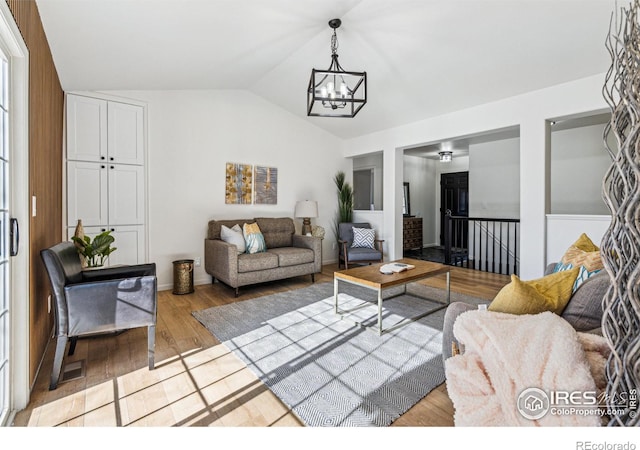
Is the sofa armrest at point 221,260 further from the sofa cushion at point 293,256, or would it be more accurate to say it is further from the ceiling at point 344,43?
the ceiling at point 344,43

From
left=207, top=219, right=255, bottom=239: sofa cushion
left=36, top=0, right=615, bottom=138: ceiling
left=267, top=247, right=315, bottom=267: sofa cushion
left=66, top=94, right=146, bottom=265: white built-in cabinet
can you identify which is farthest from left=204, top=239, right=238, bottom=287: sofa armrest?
left=36, top=0, right=615, bottom=138: ceiling

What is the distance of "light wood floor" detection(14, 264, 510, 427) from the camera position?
1641 mm

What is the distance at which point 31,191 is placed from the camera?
1.89m

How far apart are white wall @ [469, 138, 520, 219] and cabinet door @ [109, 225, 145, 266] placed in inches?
249

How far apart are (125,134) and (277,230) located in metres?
2.34

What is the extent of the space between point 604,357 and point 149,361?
244 centimetres

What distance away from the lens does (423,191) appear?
844 centimetres

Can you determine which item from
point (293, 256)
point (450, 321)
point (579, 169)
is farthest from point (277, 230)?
point (579, 169)

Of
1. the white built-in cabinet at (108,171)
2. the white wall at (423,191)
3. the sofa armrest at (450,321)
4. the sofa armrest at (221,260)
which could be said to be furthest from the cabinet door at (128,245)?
the white wall at (423,191)

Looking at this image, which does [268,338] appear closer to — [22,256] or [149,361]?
[149,361]

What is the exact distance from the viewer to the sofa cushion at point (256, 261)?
3.88m

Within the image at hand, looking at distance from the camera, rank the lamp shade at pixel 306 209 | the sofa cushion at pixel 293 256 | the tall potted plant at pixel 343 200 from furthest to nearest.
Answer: the tall potted plant at pixel 343 200 → the lamp shade at pixel 306 209 → the sofa cushion at pixel 293 256

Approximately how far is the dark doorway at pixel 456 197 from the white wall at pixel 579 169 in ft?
7.48

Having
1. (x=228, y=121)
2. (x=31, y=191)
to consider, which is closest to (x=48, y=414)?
(x=31, y=191)
